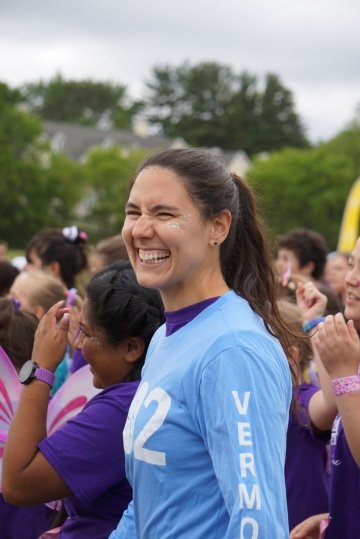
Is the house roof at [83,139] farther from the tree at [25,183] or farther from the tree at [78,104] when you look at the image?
the tree at [25,183]

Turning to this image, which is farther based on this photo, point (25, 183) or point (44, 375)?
point (25, 183)

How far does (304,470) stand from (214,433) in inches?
70.2

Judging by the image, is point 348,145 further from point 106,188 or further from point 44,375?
Answer: point 44,375

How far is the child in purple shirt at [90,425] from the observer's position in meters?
2.95

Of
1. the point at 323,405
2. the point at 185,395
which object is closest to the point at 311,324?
the point at 323,405

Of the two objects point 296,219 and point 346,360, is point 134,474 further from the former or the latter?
point 296,219

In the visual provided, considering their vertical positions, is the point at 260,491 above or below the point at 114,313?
below

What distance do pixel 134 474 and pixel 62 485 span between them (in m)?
0.60

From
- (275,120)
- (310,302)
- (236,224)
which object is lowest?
(310,302)

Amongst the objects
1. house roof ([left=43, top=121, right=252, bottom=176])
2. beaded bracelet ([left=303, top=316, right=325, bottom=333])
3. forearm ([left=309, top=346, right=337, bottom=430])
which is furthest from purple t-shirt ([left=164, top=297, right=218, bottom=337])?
house roof ([left=43, top=121, right=252, bottom=176])

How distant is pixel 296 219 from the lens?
66.9 m

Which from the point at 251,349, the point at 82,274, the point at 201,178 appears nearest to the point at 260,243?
the point at 201,178

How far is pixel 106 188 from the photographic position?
67.2 metres

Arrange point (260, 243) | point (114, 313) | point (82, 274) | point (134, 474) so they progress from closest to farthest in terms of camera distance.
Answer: point (134, 474), point (260, 243), point (114, 313), point (82, 274)
